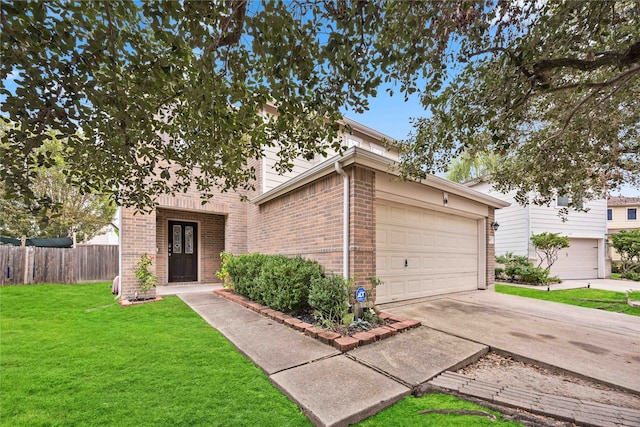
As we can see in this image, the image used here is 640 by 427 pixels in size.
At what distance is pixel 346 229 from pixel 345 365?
2214 millimetres

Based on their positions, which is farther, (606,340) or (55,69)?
(606,340)

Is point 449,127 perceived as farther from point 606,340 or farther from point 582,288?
point 582,288

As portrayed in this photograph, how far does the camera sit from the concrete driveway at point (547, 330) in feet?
10.3

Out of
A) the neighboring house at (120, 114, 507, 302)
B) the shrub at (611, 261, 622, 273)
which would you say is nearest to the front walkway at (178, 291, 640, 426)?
the neighboring house at (120, 114, 507, 302)

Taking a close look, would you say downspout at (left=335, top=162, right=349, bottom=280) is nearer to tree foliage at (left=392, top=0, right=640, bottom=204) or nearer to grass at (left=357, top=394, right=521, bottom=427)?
tree foliage at (left=392, top=0, right=640, bottom=204)

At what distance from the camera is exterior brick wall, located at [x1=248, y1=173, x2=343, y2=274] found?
5.13 metres

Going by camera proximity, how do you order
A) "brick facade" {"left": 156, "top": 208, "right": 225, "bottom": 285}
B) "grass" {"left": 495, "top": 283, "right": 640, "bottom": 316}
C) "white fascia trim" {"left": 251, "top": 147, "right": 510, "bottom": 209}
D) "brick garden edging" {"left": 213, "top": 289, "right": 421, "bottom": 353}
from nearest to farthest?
"brick garden edging" {"left": 213, "top": 289, "right": 421, "bottom": 353} < "white fascia trim" {"left": 251, "top": 147, "right": 510, "bottom": 209} < "grass" {"left": 495, "top": 283, "right": 640, "bottom": 316} < "brick facade" {"left": 156, "top": 208, "right": 225, "bottom": 285}

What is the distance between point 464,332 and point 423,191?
3.04 metres

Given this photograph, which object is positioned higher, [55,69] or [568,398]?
[55,69]

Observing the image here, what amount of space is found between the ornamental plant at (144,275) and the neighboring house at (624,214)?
29229mm

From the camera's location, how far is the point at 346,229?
482 cm

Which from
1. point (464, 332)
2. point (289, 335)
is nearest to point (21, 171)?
point (289, 335)

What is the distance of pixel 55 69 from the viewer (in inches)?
71.8

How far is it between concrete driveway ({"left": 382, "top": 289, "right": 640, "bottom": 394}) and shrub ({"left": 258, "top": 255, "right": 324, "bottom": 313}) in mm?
1643
